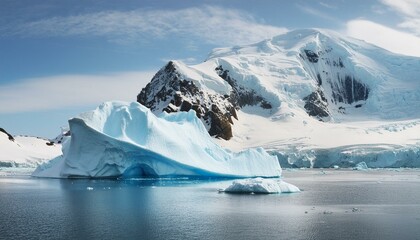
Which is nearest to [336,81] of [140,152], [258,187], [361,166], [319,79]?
[319,79]

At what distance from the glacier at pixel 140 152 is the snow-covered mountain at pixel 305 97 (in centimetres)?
2363

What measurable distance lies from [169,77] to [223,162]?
150ft

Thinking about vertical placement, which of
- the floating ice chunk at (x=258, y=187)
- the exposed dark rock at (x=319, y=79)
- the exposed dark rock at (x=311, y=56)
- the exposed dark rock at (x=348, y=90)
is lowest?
the floating ice chunk at (x=258, y=187)

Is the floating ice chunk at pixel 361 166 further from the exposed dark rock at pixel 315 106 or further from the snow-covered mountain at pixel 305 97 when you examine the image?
the exposed dark rock at pixel 315 106

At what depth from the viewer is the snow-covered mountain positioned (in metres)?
61.3

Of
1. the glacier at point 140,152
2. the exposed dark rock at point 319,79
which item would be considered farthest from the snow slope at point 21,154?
the exposed dark rock at point 319,79

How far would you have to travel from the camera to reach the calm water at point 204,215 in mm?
13289

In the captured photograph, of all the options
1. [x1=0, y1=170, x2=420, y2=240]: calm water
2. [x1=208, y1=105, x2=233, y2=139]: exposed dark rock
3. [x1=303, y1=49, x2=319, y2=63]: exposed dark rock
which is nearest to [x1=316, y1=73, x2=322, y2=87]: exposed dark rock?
[x1=303, y1=49, x2=319, y2=63]: exposed dark rock

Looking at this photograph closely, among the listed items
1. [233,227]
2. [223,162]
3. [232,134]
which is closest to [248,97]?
[232,134]

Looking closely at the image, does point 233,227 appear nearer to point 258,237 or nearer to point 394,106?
point 258,237

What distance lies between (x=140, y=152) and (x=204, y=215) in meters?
15.3

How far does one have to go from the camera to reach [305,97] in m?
83.9

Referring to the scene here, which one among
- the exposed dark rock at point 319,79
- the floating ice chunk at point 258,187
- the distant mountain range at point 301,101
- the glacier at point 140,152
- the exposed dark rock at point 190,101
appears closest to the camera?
the floating ice chunk at point 258,187

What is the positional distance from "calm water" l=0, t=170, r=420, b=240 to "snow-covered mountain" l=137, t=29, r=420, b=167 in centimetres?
3595
